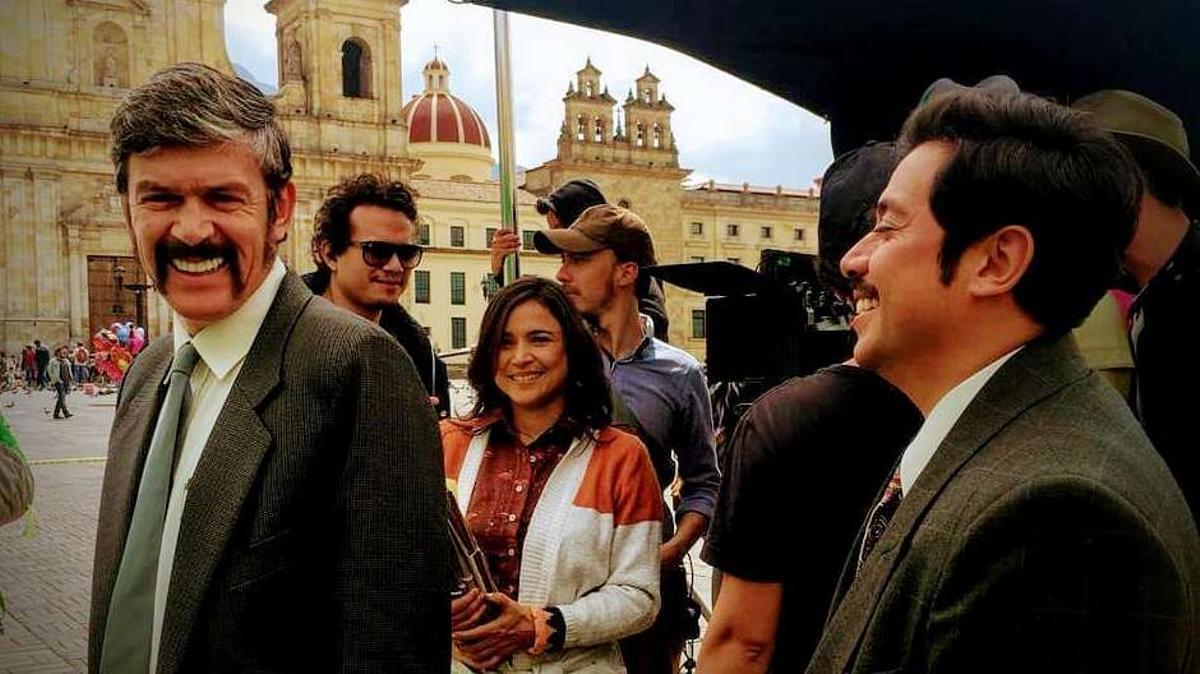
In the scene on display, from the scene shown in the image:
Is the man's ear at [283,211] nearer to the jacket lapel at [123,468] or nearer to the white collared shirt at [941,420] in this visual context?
the jacket lapel at [123,468]

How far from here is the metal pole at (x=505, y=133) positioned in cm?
328

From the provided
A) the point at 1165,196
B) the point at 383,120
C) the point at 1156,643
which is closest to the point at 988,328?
the point at 1156,643

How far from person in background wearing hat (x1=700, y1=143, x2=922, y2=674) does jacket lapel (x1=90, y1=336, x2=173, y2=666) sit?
0.97 m

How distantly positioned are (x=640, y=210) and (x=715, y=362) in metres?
54.6

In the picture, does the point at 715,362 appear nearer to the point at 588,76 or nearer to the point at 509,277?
the point at 509,277

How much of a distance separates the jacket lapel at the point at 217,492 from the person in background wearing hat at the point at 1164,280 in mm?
1390

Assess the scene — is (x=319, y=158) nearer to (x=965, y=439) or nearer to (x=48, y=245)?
(x=48, y=245)

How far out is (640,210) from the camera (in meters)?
57.1

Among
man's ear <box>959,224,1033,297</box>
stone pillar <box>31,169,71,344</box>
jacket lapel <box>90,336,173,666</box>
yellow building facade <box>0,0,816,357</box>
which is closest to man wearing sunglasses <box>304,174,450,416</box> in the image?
jacket lapel <box>90,336,173,666</box>

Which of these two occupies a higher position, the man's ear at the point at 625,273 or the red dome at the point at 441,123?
the red dome at the point at 441,123

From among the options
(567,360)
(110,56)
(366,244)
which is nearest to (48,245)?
(110,56)

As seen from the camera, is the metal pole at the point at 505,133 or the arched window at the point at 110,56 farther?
the arched window at the point at 110,56

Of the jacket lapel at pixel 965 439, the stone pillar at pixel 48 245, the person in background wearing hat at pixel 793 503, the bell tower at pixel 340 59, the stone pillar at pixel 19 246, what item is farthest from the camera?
the bell tower at pixel 340 59

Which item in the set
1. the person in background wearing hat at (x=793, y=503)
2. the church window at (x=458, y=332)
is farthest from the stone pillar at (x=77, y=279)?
the person in background wearing hat at (x=793, y=503)
